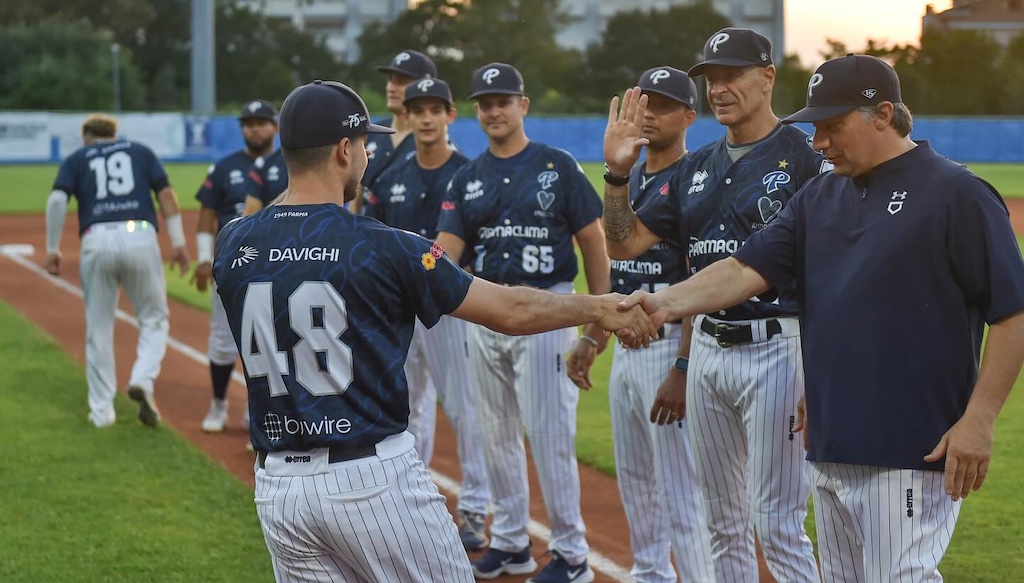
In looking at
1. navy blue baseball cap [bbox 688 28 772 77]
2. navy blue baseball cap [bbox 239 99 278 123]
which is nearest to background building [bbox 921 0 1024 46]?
navy blue baseball cap [bbox 239 99 278 123]

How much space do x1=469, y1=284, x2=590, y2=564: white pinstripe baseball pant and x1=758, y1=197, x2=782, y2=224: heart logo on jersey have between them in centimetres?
167

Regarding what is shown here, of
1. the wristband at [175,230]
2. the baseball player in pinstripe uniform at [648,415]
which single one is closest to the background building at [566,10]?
the wristband at [175,230]

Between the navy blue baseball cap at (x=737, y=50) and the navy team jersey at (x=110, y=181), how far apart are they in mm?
5958

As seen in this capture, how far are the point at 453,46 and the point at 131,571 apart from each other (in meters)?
66.4

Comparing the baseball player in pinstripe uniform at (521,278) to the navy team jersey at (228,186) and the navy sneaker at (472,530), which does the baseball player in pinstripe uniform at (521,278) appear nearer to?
the navy sneaker at (472,530)

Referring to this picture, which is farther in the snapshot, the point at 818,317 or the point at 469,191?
the point at 469,191

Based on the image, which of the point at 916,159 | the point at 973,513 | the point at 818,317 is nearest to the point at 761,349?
the point at 818,317

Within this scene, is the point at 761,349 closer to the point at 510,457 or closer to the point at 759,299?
the point at 759,299

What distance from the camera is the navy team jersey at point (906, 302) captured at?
12.0 ft

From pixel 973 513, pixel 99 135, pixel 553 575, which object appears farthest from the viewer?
pixel 99 135

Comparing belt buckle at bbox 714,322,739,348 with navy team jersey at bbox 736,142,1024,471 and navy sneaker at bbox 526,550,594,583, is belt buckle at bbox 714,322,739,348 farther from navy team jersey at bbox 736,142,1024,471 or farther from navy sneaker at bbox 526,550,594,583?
navy sneaker at bbox 526,550,594,583

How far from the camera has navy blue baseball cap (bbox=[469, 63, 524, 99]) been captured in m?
6.33

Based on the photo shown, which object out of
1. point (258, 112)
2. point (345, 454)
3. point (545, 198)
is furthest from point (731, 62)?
point (258, 112)

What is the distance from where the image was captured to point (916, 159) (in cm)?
→ 382
